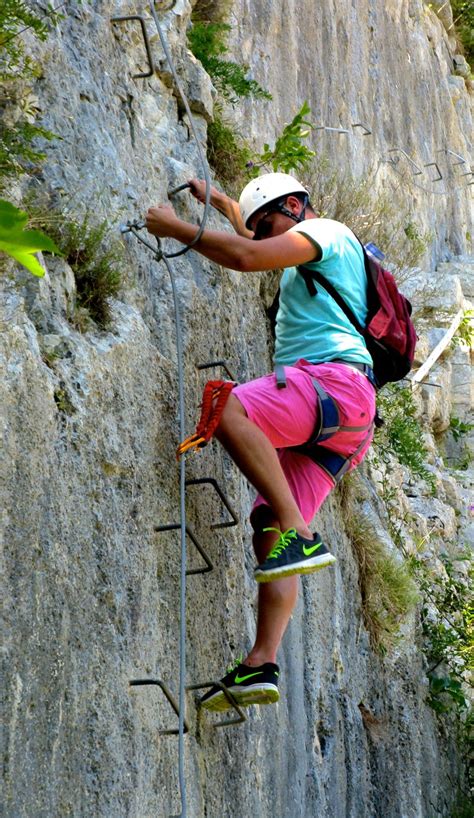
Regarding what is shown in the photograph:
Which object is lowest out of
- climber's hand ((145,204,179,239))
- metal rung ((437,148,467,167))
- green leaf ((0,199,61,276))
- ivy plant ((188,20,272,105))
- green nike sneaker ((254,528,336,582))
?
green nike sneaker ((254,528,336,582))

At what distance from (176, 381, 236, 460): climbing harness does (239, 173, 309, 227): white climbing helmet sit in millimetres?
1082

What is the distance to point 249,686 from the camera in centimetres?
470

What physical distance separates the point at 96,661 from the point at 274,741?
2.02 metres

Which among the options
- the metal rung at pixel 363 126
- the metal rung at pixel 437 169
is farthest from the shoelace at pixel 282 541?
the metal rung at pixel 437 169

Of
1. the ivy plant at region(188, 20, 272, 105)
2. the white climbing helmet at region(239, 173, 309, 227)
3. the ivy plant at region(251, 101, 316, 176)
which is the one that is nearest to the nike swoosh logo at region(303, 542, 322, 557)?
the white climbing helmet at region(239, 173, 309, 227)

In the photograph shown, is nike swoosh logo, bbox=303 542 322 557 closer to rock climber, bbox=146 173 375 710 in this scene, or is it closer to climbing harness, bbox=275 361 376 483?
rock climber, bbox=146 173 375 710

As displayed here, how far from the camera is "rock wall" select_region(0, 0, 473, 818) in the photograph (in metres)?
3.85

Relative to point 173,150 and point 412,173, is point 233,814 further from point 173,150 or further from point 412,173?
point 412,173

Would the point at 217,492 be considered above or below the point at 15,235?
above

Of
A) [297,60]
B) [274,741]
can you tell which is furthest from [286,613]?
[297,60]

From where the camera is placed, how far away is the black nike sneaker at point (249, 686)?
4.66 meters

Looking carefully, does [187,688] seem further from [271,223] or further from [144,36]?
[144,36]

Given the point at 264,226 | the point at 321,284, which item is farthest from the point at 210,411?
the point at 264,226

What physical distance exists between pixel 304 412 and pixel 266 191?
112 cm
